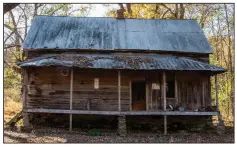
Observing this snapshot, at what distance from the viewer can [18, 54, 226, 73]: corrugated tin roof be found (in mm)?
17188

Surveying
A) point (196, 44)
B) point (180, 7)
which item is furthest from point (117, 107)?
point (180, 7)

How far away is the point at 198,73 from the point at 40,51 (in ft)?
30.8

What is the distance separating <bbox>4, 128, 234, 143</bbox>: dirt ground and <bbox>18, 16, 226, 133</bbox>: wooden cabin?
3.66 ft

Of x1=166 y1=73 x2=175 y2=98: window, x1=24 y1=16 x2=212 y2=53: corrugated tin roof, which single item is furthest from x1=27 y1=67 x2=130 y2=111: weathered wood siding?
x1=166 y1=73 x2=175 y2=98: window

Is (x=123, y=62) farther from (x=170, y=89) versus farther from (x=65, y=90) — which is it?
(x=65, y=90)

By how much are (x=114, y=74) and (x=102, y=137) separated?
14.8ft

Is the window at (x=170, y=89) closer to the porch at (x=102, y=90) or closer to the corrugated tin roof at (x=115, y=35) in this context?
the porch at (x=102, y=90)

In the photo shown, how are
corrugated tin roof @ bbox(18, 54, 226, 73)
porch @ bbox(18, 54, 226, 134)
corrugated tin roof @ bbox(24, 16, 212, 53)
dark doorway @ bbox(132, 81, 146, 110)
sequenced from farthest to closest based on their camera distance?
dark doorway @ bbox(132, 81, 146, 110) < corrugated tin roof @ bbox(24, 16, 212, 53) < porch @ bbox(18, 54, 226, 134) < corrugated tin roof @ bbox(18, 54, 226, 73)

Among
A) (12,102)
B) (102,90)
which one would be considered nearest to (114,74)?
(102,90)

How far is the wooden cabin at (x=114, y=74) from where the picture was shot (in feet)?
58.4

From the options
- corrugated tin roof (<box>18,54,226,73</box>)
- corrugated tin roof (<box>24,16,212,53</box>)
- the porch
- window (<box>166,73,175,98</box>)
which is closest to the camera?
corrugated tin roof (<box>18,54,226,73</box>)

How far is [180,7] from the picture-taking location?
1329 inches

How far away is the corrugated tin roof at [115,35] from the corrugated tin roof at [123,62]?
982mm

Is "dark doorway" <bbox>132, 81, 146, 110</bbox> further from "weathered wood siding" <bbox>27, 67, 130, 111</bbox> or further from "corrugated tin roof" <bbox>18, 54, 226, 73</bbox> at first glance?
"weathered wood siding" <bbox>27, 67, 130, 111</bbox>
